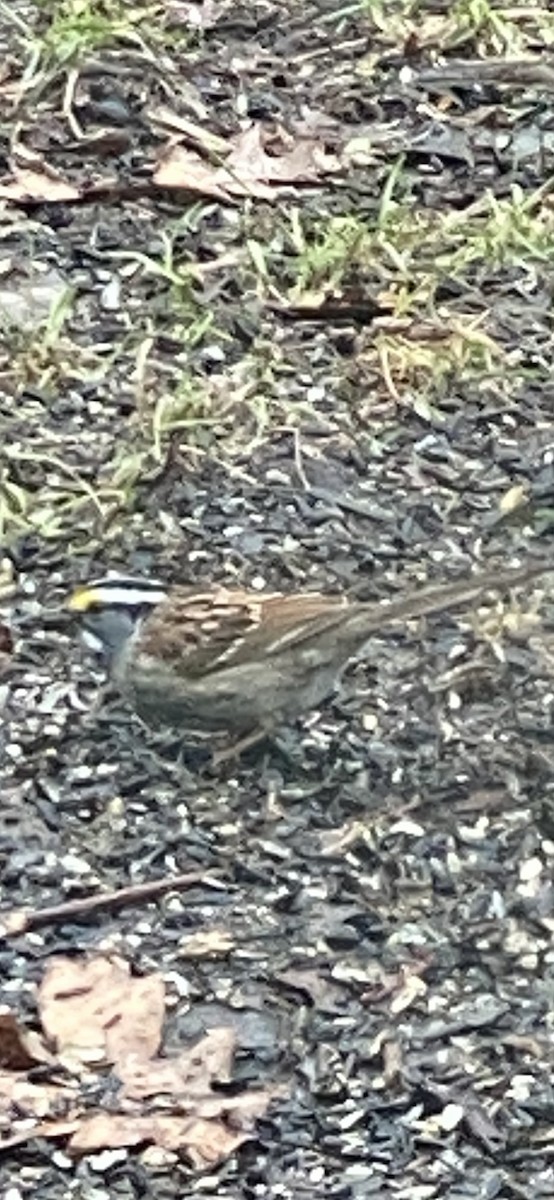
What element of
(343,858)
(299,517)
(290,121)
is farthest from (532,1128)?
(290,121)

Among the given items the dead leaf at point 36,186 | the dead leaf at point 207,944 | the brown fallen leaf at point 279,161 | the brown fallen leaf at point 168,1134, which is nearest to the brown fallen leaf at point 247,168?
the brown fallen leaf at point 279,161

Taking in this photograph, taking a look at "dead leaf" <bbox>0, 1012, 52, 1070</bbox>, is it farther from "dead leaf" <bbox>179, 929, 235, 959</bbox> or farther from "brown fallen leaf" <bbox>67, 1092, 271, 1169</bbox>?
"dead leaf" <bbox>179, 929, 235, 959</bbox>

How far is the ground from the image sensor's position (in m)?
4.64

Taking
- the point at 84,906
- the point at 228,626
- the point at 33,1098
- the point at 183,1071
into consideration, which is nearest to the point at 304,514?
the point at 228,626

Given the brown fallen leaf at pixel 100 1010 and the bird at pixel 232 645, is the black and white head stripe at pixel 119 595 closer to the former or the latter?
the bird at pixel 232 645

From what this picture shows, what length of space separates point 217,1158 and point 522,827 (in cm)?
89

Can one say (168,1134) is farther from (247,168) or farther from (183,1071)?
(247,168)

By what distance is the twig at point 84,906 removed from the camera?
16.2ft

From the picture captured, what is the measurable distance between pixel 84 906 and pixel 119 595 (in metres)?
0.63

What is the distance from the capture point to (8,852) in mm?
5102

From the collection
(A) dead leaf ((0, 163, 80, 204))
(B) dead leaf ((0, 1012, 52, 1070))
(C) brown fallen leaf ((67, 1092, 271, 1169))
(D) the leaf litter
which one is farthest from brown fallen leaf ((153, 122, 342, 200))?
(C) brown fallen leaf ((67, 1092, 271, 1169))

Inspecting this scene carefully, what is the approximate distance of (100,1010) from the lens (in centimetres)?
473

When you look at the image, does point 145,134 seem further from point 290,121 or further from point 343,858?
point 343,858

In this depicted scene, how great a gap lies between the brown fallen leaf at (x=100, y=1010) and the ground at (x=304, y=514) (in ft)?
0.12
